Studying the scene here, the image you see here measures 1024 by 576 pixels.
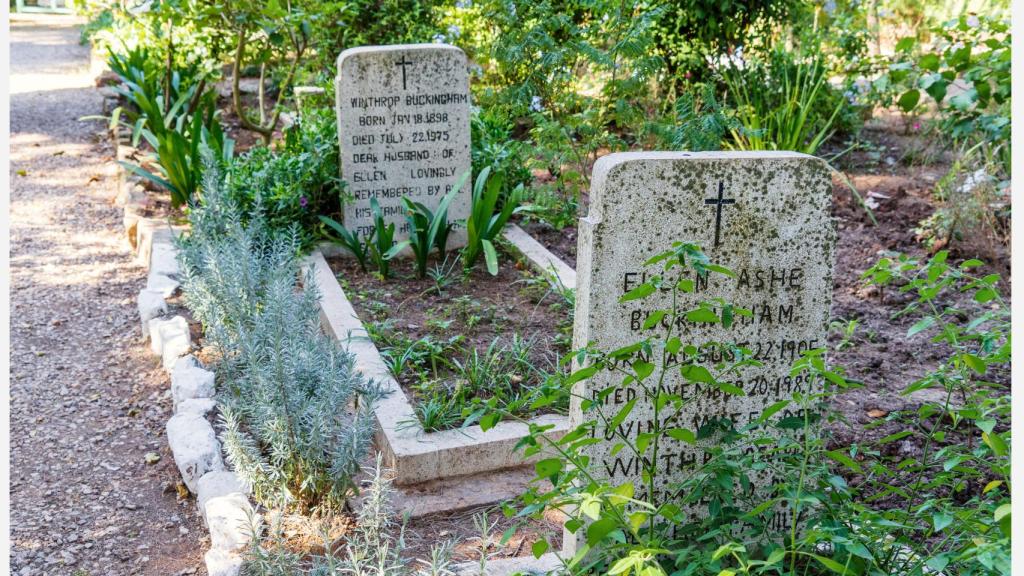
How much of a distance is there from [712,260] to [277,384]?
1.38m

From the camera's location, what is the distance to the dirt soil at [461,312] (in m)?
4.00

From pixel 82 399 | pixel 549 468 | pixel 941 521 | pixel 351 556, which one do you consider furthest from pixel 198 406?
pixel 941 521

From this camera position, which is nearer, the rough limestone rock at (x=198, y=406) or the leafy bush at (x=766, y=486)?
the leafy bush at (x=766, y=486)

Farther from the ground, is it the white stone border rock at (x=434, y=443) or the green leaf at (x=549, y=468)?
the green leaf at (x=549, y=468)

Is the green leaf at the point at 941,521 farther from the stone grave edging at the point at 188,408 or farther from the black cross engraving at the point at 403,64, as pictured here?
the black cross engraving at the point at 403,64

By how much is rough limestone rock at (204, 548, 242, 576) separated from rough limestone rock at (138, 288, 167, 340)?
2.12m

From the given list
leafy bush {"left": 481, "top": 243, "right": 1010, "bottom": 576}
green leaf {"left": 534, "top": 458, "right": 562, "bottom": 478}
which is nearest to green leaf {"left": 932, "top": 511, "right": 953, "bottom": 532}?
leafy bush {"left": 481, "top": 243, "right": 1010, "bottom": 576}

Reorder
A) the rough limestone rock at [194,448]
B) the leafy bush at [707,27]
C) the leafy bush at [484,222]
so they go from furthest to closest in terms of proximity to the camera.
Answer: the leafy bush at [707,27] < the leafy bush at [484,222] < the rough limestone rock at [194,448]

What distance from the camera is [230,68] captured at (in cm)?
1100

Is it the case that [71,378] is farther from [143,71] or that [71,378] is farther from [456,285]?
[143,71]

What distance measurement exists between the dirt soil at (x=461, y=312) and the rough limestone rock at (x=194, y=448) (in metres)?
0.75

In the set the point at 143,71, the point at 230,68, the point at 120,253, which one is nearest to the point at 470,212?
the point at 120,253

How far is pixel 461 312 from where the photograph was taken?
14.8 feet

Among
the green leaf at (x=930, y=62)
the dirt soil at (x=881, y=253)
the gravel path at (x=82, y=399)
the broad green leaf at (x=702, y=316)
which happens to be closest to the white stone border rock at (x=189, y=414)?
the gravel path at (x=82, y=399)
